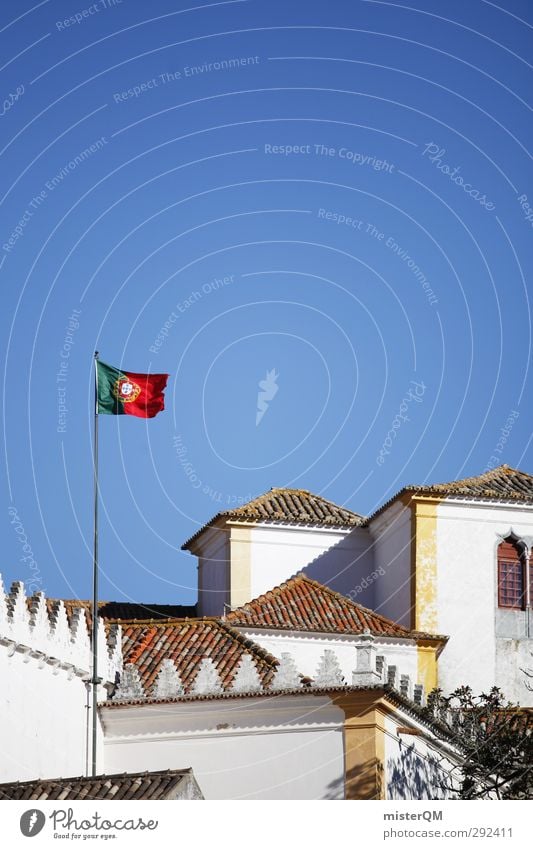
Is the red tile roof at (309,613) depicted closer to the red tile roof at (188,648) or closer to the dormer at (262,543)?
the red tile roof at (188,648)

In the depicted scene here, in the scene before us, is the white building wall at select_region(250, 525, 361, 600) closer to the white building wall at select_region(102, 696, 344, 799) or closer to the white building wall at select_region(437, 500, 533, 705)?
the white building wall at select_region(437, 500, 533, 705)

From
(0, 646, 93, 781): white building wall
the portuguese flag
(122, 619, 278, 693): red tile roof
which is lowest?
(0, 646, 93, 781): white building wall

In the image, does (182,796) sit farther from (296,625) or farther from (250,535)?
(250,535)

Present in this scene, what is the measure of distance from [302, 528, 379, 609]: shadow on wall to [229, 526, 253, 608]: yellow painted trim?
166 cm

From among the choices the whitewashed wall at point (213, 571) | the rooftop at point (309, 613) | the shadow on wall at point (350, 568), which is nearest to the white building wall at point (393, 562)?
the shadow on wall at point (350, 568)

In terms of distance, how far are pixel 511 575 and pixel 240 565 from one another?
6.87 m

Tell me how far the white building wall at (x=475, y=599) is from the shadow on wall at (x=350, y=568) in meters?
3.02

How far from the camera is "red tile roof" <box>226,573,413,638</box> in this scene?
4312cm

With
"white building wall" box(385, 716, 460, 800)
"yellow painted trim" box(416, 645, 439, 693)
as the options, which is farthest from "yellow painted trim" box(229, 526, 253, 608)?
"white building wall" box(385, 716, 460, 800)

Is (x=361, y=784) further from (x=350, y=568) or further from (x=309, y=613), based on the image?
(x=350, y=568)

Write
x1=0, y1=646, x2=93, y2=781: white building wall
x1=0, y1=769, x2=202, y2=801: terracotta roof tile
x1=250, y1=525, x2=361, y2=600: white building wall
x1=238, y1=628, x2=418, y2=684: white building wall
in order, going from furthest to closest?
x1=250, y1=525, x2=361, y2=600: white building wall < x1=238, y1=628, x2=418, y2=684: white building wall < x1=0, y1=646, x2=93, y2=781: white building wall < x1=0, y1=769, x2=202, y2=801: terracotta roof tile

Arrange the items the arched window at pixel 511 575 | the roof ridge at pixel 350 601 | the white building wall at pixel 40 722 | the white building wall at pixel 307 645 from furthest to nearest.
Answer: the arched window at pixel 511 575 → the roof ridge at pixel 350 601 → the white building wall at pixel 307 645 → the white building wall at pixel 40 722

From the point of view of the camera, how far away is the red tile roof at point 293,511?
161 ft
